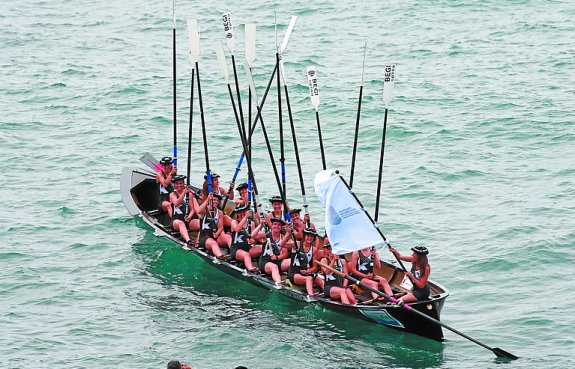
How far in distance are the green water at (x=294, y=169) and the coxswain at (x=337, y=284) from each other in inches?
18.0

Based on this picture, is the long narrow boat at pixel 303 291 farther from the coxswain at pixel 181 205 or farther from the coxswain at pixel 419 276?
the coxswain at pixel 181 205

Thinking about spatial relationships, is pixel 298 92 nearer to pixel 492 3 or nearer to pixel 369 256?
pixel 492 3

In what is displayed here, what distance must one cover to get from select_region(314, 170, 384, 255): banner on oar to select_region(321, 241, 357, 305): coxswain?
72 centimetres

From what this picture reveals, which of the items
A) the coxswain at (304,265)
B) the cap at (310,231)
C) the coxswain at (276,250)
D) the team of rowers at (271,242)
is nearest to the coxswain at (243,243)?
the team of rowers at (271,242)

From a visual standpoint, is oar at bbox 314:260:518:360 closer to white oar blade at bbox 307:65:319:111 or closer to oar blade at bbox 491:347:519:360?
oar blade at bbox 491:347:519:360

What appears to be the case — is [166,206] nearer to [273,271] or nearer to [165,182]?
[165,182]

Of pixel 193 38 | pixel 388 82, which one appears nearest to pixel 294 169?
pixel 193 38

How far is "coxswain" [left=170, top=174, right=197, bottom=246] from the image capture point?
798 inches

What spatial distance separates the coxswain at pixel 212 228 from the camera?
64.0 feet

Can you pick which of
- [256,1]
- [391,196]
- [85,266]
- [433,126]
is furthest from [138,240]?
[256,1]

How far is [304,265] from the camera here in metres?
18.1

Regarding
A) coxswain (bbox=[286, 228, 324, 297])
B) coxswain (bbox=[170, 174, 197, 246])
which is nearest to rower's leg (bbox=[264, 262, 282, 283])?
coxswain (bbox=[286, 228, 324, 297])

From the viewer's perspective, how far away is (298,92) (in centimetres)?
3234

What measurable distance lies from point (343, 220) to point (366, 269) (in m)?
1.25
